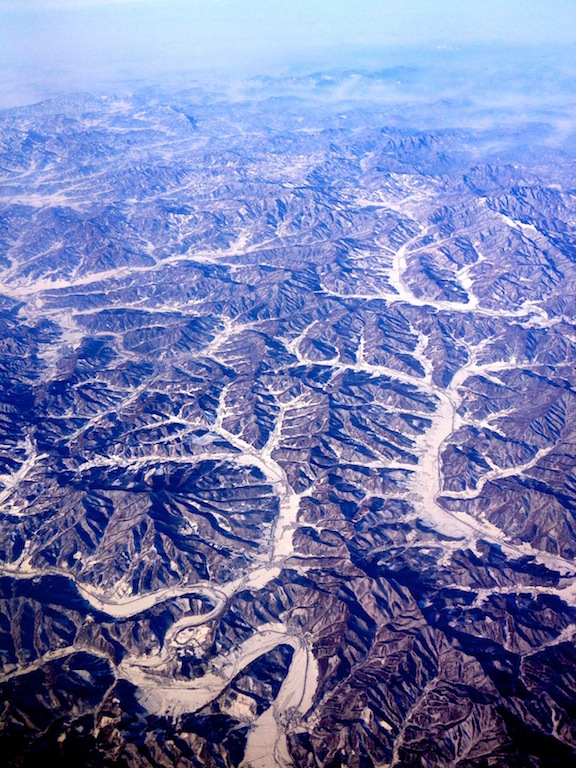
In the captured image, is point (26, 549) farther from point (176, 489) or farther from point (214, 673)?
point (214, 673)

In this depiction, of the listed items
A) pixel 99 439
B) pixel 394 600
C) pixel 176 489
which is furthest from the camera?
pixel 99 439

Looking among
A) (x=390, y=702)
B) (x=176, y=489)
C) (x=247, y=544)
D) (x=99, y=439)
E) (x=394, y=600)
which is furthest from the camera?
(x=99, y=439)

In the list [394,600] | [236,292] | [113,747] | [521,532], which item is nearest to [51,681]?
[113,747]

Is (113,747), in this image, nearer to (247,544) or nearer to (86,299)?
(247,544)

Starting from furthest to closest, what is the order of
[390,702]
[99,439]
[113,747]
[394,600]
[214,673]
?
1. [99,439]
2. [394,600]
3. [214,673]
4. [390,702]
5. [113,747]

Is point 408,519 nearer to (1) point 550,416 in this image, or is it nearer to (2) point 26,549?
(1) point 550,416

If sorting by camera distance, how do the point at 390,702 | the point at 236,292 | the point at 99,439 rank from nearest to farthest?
the point at 390,702 < the point at 99,439 < the point at 236,292

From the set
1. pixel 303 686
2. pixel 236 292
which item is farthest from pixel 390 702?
pixel 236 292

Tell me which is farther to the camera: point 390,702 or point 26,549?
point 26,549

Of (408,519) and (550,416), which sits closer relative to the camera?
(408,519)
